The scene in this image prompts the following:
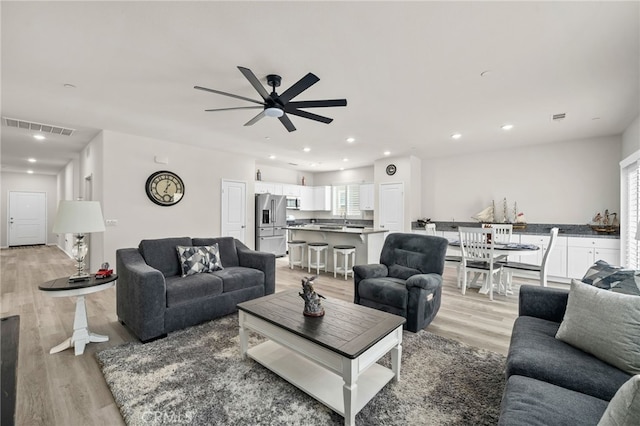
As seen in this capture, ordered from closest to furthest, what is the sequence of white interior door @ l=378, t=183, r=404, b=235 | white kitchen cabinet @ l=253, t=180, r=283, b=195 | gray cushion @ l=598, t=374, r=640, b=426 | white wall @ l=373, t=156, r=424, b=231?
gray cushion @ l=598, t=374, r=640, b=426 → white wall @ l=373, t=156, r=424, b=231 → white interior door @ l=378, t=183, r=404, b=235 → white kitchen cabinet @ l=253, t=180, r=283, b=195

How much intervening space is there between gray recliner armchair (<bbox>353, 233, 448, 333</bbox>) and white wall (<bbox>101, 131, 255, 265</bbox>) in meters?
4.01

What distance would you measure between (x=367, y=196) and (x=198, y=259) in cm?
548

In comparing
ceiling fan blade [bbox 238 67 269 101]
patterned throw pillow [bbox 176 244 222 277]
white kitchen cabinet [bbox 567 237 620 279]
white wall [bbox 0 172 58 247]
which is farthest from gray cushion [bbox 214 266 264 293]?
white wall [bbox 0 172 58 247]

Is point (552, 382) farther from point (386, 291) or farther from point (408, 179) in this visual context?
point (408, 179)

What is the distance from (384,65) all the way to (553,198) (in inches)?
198

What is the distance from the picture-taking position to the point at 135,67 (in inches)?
107

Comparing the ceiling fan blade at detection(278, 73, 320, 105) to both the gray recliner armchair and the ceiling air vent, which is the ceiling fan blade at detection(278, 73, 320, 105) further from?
the ceiling air vent

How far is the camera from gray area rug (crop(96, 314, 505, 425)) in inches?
68.1

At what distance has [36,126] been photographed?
451 cm

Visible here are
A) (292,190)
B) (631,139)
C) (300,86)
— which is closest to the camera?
(300,86)

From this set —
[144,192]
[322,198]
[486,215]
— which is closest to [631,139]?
[486,215]

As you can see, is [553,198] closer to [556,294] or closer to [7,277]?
[556,294]

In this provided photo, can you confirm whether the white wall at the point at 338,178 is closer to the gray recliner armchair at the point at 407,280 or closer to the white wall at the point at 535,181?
the white wall at the point at 535,181

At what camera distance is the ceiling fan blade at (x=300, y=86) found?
233cm
